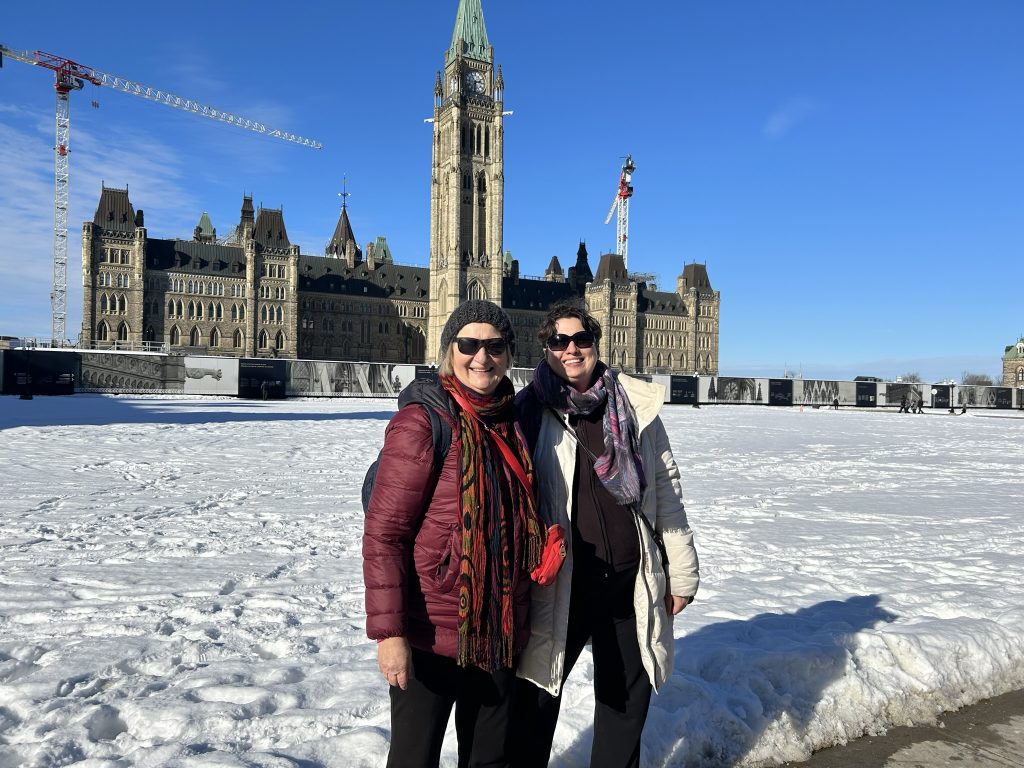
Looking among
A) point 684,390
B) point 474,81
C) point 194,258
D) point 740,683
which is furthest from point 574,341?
point 474,81

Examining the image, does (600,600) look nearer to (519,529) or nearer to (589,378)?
(519,529)

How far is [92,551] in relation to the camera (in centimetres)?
646

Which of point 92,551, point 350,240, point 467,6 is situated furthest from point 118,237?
point 92,551

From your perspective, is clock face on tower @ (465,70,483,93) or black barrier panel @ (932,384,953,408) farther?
clock face on tower @ (465,70,483,93)

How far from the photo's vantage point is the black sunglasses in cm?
289

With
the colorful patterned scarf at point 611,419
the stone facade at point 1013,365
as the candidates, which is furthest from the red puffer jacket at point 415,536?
the stone facade at point 1013,365

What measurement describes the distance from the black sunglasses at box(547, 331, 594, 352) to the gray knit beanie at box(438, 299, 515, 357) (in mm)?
303

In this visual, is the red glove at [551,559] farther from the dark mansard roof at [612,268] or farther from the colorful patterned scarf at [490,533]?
the dark mansard roof at [612,268]

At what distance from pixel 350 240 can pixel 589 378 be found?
114379 mm

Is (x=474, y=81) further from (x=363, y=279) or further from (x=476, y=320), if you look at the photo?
(x=476, y=320)

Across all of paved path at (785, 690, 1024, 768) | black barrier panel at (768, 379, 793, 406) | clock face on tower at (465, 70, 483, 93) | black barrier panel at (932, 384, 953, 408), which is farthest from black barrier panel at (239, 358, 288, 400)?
clock face on tower at (465, 70, 483, 93)

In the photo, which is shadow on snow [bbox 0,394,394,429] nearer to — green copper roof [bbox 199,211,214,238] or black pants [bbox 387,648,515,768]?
black pants [bbox 387,648,515,768]

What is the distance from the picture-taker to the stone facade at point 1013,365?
348 feet

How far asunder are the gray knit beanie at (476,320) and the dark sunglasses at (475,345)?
0.05m
